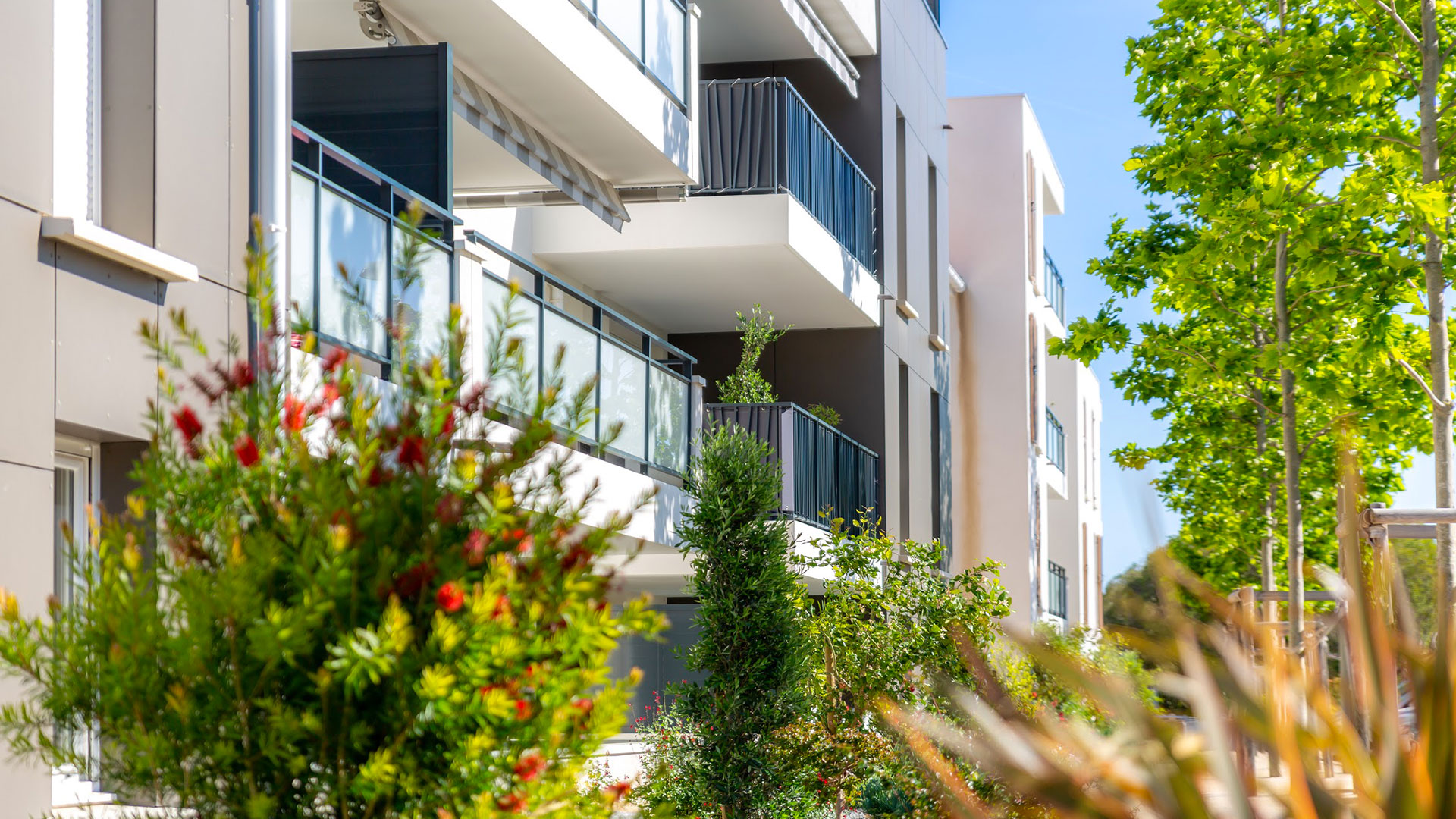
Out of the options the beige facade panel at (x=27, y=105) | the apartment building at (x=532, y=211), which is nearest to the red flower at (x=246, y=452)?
the apartment building at (x=532, y=211)

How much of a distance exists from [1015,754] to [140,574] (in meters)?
2.52

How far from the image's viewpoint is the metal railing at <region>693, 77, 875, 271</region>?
555 inches

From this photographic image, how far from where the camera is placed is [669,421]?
12.8m

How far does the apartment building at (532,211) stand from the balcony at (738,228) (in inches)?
1.3

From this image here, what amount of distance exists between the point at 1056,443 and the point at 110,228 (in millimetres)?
31183

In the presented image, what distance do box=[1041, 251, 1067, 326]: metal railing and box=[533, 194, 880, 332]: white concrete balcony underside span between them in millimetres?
16947

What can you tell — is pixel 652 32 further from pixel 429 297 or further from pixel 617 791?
pixel 617 791

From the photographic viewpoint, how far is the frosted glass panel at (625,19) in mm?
10805

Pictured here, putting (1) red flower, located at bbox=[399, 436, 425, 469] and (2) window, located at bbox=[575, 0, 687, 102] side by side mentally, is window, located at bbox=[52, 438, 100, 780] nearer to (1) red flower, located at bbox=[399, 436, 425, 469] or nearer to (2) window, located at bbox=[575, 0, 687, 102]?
(1) red flower, located at bbox=[399, 436, 425, 469]

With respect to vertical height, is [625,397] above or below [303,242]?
below

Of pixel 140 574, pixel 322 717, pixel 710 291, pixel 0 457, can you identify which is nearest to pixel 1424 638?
pixel 322 717

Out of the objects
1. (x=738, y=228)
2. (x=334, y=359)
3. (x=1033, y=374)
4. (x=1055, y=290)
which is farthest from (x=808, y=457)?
(x=1055, y=290)

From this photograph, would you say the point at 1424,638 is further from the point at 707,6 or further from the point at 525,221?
the point at 707,6

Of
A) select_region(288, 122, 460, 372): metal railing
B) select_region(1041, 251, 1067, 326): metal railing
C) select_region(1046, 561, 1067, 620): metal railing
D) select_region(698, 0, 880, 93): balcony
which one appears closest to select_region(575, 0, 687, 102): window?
select_region(288, 122, 460, 372): metal railing
